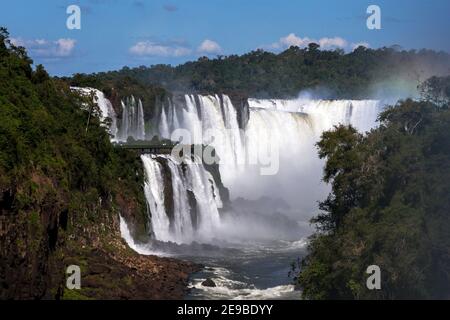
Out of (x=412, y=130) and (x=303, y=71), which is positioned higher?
(x=303, y=71)

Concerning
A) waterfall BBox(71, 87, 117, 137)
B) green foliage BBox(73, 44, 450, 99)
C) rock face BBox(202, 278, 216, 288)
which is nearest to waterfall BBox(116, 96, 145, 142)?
waterfall BBox(71, 87, 117, 137)

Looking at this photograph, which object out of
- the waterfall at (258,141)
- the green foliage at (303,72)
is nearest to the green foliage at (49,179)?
the waterfall at (258,141)

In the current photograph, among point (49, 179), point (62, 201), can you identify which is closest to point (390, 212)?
point (62, 201)

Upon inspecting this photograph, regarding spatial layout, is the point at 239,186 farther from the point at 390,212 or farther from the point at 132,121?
the point at 390,212

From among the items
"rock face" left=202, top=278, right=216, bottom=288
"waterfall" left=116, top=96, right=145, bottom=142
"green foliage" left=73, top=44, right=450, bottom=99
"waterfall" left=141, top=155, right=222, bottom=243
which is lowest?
"rock face" left=202, top=278, right=216, bottom=288

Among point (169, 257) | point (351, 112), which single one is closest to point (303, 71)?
point (351, 112)

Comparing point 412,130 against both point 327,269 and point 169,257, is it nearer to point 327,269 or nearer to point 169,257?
point 327,269

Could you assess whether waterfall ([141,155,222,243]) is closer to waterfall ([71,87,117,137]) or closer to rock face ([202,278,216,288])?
waterfall ([71,87,117,137])
